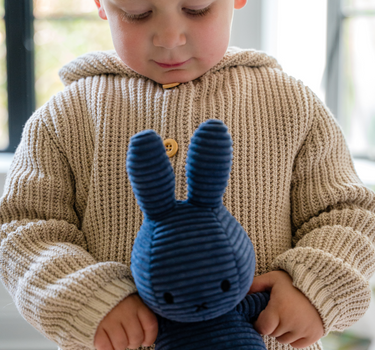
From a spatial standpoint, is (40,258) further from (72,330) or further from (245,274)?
(245,274)

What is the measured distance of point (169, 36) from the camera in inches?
21.5

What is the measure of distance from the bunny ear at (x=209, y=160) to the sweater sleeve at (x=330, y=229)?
0.20m

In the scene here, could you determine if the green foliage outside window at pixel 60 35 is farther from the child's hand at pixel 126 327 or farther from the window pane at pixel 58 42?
the child's hand at pixel 126 327

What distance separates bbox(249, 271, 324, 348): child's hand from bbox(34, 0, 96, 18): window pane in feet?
3.84

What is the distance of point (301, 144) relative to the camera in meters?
0.65

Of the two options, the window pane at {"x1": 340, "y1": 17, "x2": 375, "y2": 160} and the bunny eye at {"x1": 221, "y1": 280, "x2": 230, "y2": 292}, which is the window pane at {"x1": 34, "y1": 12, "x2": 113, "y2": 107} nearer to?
the window pane at {"x1": 340, "y1": 17, "x2": 375, "y2": 160}

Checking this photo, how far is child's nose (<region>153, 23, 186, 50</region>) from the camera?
543mm

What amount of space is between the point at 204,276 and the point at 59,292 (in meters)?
0.21

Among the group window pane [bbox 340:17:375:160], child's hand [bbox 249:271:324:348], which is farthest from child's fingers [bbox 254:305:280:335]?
window pane [bbox 340:17:375:160]

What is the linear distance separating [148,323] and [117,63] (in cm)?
43

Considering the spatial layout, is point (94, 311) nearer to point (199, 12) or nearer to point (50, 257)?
point (50, 257)

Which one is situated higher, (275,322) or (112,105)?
(112,105)

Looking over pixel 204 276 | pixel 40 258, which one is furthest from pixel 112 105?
pixel 204 276

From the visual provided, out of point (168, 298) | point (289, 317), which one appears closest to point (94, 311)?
point (168, 298)
